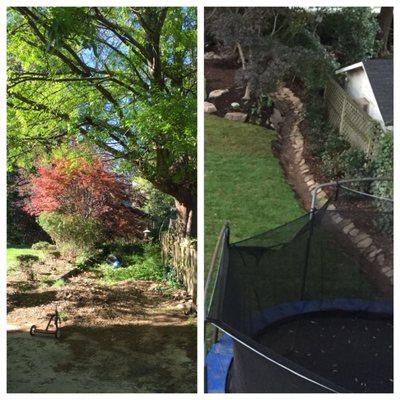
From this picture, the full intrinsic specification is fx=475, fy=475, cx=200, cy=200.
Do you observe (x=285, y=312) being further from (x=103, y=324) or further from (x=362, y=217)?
(x=103, y=324)

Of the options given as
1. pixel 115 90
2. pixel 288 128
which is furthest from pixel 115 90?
pixel 288 128

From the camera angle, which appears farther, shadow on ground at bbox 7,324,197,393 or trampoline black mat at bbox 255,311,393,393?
trampoline black mat at bbox 255,311,393,393

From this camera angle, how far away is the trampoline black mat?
135 inches

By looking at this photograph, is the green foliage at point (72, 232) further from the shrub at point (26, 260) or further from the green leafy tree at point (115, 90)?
the green leafy tree at point (115, 90)

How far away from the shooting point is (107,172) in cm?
309

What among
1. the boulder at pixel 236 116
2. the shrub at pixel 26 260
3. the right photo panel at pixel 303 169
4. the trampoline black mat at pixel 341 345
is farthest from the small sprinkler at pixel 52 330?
the boulder at pixel 236 116

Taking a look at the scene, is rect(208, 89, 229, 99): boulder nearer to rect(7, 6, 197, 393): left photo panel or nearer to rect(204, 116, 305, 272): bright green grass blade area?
rect(204, 116, 305, 272): bright green grass blade area

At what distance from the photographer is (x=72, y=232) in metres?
3.08

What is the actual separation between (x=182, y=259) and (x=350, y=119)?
167cm

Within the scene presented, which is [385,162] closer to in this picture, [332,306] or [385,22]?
[385,22]

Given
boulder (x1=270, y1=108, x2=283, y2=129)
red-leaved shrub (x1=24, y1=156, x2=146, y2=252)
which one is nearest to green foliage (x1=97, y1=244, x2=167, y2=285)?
red-leaved shrub (x1=24, y1=156, x2=146, y2=252)

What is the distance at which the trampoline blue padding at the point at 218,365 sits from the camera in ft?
9.89

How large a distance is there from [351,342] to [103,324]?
6.39ft
